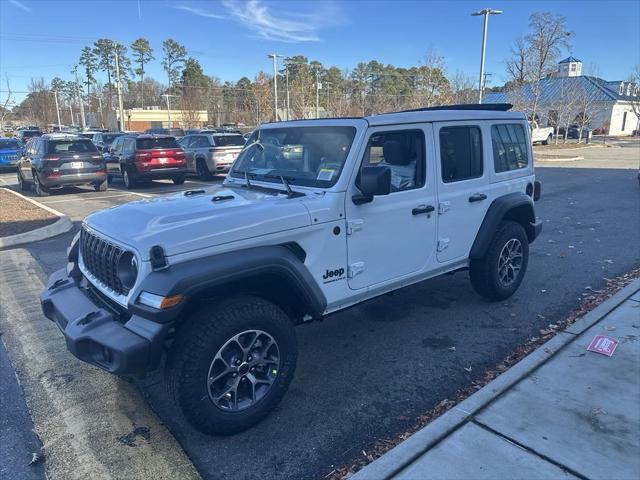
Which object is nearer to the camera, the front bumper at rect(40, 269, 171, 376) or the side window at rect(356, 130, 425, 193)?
the front bumper at rect(40, 269, 171, 376)

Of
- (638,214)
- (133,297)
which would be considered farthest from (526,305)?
(638,214)

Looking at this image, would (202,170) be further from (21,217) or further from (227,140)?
(21,217)

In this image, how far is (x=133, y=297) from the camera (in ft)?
8.93

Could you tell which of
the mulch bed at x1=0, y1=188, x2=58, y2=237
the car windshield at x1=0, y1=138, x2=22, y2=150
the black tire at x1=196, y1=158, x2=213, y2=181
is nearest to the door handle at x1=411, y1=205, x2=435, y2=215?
the mulch bed at x1=0, y1=188, x2=58, y2=237

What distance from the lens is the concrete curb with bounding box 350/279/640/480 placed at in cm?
262

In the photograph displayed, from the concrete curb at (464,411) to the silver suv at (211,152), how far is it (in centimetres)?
1308

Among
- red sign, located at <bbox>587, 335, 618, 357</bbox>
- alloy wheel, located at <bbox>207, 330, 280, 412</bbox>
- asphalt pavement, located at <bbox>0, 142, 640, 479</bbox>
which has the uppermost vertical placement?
alloy wheel, located at <bbox>207, 330, 280, 412</bbox>

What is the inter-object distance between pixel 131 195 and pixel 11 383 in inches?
429

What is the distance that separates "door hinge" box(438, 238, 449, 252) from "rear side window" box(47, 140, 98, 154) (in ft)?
43.0

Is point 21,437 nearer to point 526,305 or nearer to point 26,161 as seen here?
point 526,305

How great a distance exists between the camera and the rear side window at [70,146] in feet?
45.2

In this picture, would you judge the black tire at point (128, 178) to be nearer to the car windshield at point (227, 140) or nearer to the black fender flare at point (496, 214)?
the car windshield at point (227, 140)

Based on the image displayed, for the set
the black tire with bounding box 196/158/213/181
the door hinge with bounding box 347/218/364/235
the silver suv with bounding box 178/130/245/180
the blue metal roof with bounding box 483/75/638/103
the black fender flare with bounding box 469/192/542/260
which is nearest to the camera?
the door hinge with bounding box 347/218/364/235

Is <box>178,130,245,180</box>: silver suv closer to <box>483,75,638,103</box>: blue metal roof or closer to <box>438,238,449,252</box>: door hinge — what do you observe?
<box>438,238,449,252</box>: door hinge
